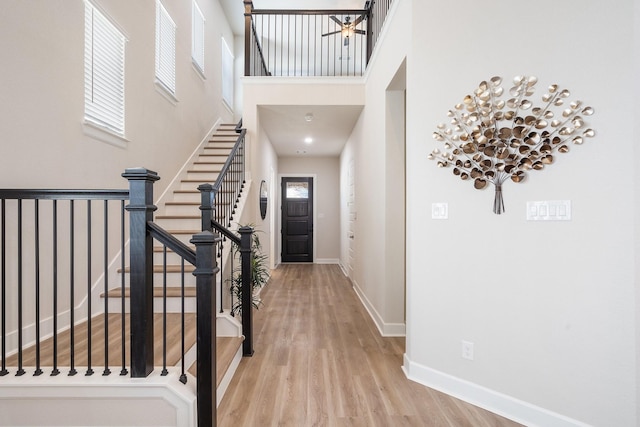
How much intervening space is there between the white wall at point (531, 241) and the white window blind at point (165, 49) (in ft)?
10.2

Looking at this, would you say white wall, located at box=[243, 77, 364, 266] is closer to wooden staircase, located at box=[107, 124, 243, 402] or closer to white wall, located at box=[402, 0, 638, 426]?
wooden staircase, located at box=[107, 124, 243, 402]

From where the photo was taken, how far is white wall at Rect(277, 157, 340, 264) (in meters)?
8.47

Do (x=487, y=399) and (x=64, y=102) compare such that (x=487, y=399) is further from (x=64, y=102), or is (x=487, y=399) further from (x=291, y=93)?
(x=291, y=93)

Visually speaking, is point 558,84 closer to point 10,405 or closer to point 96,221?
point 10,405

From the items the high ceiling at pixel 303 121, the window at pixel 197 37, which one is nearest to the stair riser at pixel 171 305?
the high ceiling at pixel 303 121

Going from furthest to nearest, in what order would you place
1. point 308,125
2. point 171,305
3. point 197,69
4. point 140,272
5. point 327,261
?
point 327,261
point 308,125
point 197,69
point 171,305
point 140,272

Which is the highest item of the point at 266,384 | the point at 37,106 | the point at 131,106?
the point at 131,106

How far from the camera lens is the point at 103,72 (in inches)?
117

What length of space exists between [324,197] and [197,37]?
4450 millimetres

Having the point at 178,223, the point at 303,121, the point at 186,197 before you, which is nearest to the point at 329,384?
the point at 178,223

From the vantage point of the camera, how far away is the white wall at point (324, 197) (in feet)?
27.8

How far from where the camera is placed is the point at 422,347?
2.46 metres

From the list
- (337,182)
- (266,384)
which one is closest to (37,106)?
(266,384)

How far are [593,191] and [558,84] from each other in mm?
643
